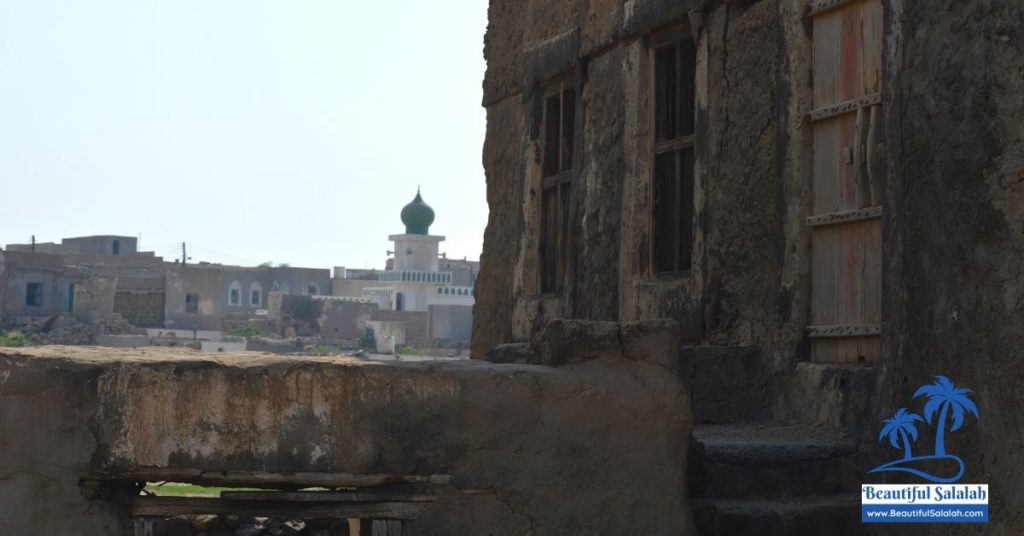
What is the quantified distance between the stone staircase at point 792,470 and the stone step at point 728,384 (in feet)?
0.93

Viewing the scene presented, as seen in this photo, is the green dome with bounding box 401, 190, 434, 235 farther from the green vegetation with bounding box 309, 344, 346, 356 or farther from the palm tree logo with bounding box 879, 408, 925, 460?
the palm tree logo with bounding box 879, 408, 925, 460

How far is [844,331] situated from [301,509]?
230 cm

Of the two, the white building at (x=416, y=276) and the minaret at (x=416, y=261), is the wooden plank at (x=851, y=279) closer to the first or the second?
the white building at (x=416, y=276)

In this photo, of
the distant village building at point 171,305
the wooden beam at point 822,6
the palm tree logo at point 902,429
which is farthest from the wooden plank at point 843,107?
the distant village building at point 171,305

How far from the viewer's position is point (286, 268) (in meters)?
67.0

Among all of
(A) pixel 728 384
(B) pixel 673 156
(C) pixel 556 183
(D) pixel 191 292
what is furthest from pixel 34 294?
(A) pixel 728 384

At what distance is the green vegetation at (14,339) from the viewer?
3868 centimetres

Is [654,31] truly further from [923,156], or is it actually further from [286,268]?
[286,268]

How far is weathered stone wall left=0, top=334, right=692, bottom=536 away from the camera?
15.8 feet

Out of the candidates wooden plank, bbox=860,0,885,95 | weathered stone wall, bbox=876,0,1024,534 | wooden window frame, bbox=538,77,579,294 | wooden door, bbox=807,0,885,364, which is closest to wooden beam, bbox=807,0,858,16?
wooden door, bbox=807,0,885,364

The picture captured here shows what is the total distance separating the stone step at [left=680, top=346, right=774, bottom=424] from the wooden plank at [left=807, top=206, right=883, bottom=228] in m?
0.69

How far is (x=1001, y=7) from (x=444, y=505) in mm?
2382

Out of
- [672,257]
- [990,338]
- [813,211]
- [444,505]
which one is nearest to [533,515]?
[444,505]

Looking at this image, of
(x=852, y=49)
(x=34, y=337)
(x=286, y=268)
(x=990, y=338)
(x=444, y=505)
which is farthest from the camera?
(x=286, y=268)
